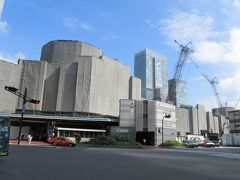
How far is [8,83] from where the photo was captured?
82688 mm

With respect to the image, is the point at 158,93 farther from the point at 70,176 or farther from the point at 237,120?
the point at 70,176

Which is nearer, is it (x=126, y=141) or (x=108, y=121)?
(x=126, y=141)

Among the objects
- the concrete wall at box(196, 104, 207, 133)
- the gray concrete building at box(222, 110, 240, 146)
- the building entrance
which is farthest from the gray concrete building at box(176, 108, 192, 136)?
the building entrance

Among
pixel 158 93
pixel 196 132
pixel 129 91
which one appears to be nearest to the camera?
pixel 129 91

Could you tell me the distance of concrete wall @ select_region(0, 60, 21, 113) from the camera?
80.5m

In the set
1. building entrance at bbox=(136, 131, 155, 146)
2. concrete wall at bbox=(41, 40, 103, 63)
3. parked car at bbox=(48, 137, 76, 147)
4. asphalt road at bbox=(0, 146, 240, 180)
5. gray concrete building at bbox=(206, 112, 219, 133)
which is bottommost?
asphalt road at bbox=(0, 146, 240, 180)

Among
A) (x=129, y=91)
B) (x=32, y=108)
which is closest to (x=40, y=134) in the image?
(x=32, y=108)

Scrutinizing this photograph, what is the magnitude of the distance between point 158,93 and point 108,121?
11314 centimetres

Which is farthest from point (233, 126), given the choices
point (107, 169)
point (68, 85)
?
point (107, 169)

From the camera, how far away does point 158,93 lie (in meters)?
181

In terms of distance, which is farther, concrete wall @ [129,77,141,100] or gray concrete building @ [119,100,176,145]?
concrete wall @ [129,77,141,100]

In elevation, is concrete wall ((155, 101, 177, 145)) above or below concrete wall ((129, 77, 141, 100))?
below

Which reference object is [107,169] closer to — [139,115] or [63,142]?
[63,142]

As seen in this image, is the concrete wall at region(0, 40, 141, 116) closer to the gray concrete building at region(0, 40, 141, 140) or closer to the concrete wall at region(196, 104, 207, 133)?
the gray concrete building at region(0, 40, 141, 140)
